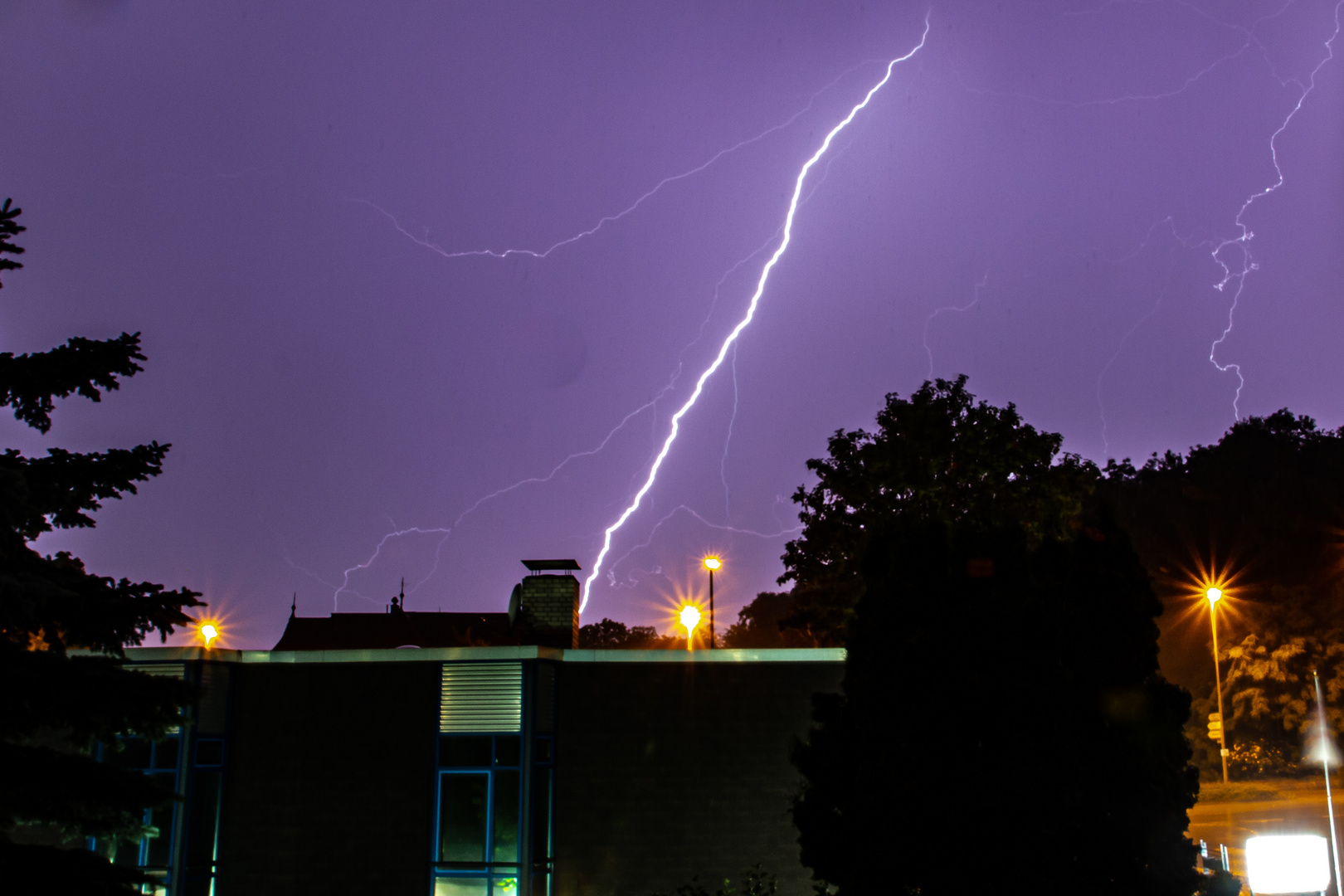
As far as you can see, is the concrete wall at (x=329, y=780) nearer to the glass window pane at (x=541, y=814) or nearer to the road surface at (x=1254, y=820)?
the glass window pane at (x=541, y=814)

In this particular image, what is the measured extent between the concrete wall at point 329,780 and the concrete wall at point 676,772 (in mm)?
2000

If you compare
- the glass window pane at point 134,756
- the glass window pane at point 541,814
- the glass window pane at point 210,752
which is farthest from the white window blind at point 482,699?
the glass window pane at point 134,756

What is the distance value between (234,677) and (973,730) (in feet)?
35.2

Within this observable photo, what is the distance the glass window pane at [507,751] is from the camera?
15312 mm

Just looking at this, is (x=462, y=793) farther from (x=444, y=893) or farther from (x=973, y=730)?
(x=973, y=730)

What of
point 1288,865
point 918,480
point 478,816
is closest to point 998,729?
point 1288,865

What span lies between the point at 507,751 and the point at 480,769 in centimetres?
45

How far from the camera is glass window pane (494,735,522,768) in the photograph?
50.2 ft

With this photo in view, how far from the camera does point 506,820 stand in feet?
49.9

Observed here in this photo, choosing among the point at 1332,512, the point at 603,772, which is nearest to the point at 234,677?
the point at 603,772

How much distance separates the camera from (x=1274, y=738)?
140 feet

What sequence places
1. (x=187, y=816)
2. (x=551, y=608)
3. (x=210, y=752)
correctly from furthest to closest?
(x=551, y=608)
(x=210, y=752)
(x=187, y=816)

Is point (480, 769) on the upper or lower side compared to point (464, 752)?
lower

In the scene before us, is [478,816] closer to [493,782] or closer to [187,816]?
[493,782]
